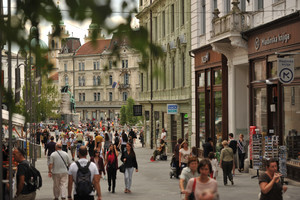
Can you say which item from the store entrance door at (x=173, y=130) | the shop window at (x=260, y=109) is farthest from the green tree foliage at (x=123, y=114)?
the shop window at (x=260, y=109)

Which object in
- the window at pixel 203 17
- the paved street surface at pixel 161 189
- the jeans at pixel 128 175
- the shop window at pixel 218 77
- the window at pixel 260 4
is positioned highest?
the window at pixel 203 17

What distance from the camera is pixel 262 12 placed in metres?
24.9

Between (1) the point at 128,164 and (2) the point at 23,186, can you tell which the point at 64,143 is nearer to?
(1) the point at 128,164

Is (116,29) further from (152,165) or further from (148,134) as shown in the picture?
(148,134)

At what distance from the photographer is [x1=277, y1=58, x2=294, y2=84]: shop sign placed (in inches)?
827

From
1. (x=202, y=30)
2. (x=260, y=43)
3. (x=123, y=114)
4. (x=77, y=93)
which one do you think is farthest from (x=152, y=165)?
(x=77, y=93)

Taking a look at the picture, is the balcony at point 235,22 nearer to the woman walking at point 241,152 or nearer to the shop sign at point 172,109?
the woman walking at point 241,152

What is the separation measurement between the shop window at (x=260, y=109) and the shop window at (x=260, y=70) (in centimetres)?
46

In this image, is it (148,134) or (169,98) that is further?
(148,134)

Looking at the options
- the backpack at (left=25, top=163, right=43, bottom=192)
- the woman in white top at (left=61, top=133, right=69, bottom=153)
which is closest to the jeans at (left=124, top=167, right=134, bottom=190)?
the backpack at (left=25, top=163, right=43, bottom=192)

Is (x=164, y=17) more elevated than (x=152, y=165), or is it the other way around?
(x=164, y=17)

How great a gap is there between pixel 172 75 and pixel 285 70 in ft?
73.0

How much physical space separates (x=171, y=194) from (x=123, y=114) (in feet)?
355

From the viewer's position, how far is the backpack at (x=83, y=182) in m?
11.4
